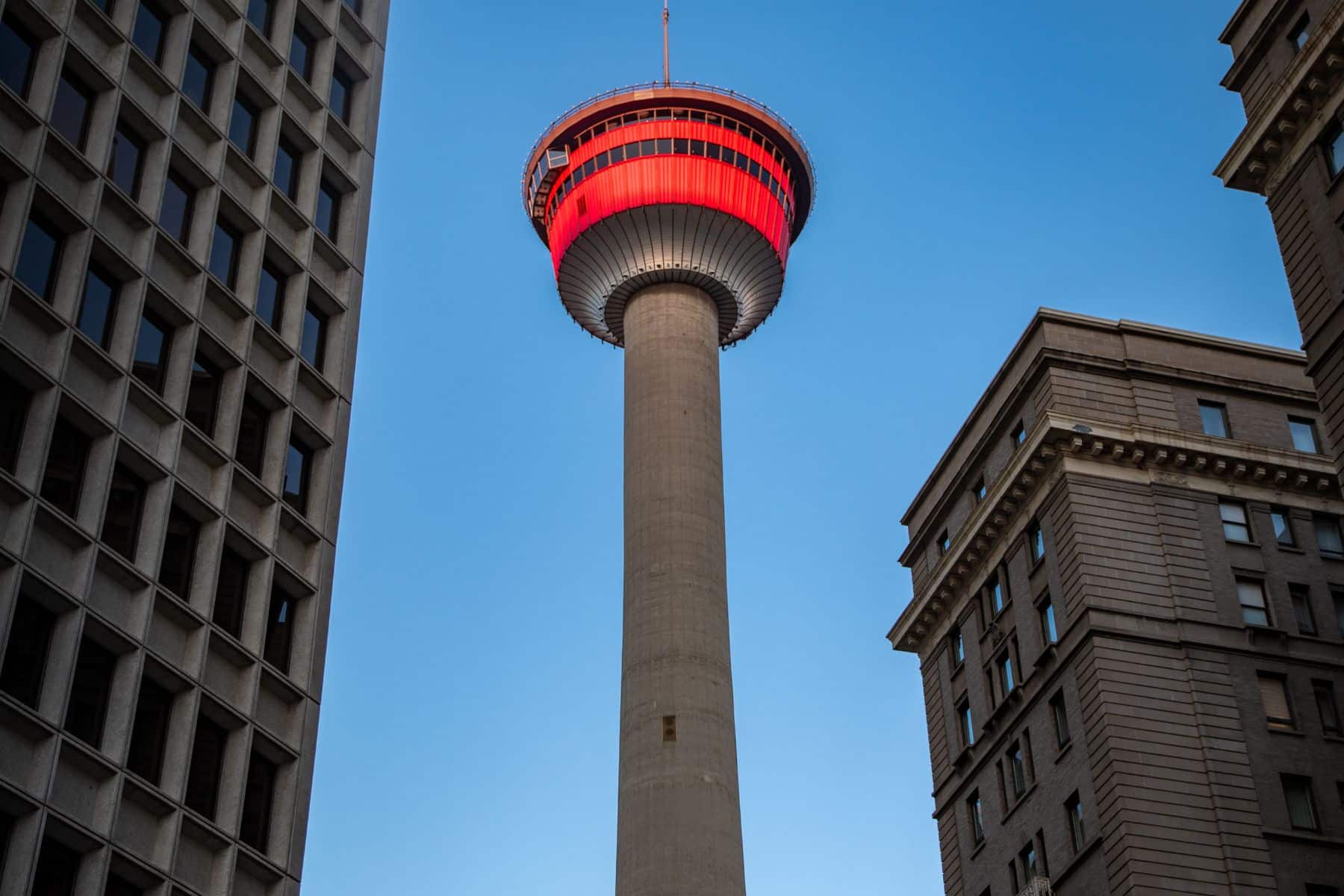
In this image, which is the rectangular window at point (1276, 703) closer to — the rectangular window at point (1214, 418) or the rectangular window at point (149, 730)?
the rectangular window at point (1214, 418)

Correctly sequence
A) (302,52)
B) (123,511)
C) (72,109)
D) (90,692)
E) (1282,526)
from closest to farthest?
(90,692) < (123,511) < (72,109) < (302,52) < (1282,526)

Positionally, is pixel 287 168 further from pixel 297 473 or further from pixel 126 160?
pixel 297 473

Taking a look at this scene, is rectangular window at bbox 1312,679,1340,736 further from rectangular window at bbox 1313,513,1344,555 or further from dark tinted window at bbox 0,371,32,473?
dark tinted window at bbox 0,371,32,473

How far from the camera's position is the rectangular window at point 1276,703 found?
57.0m

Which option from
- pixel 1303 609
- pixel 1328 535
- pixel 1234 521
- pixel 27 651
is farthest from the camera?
pixel 1328 535

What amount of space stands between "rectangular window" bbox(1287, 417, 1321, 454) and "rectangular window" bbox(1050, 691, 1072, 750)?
1403cm

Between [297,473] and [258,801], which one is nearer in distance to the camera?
[258,801]

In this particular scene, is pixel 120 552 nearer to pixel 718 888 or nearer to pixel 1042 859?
pixel 1042 859

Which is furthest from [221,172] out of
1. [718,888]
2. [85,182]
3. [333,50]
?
[718,888]

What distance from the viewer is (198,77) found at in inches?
1542

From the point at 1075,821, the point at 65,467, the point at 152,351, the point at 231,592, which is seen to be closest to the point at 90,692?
the point at 65,467

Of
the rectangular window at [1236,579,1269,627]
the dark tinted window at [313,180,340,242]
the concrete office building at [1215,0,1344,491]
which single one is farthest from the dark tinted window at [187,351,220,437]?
the rectangular window at [1236,579,1269,627]

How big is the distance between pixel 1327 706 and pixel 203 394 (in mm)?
40462

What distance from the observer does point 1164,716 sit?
56156mm
